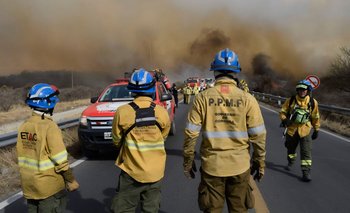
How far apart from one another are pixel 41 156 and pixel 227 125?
5.47ft

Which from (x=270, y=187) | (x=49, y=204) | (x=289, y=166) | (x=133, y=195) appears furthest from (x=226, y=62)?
(x=289, y=166)

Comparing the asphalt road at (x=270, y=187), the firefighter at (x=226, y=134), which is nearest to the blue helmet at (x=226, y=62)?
the firefighter at (x=226, y=134)

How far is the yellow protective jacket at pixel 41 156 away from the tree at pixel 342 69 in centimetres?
2486

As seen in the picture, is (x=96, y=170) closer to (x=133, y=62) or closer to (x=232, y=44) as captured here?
(x=232, y=44)

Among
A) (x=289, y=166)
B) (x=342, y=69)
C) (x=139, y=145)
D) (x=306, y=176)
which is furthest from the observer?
(x=342, y=69)

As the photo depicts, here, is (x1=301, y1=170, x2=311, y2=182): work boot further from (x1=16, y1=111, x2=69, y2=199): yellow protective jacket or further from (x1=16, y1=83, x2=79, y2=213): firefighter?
(x1=16, y1=111, x2=69, y2=199): yellow protective jacket

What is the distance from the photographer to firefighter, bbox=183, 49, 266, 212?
3.43 meters

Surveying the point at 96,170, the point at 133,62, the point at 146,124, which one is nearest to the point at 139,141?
the point at 146,124

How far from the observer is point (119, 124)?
3562mm

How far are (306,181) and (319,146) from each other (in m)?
4.00

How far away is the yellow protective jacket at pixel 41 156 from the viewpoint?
10.9ft

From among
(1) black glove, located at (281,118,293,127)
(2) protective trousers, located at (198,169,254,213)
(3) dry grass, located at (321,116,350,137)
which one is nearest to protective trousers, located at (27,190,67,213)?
(2) protective trousers, located at (198,169,254,213)

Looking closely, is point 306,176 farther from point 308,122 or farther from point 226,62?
point 226,62

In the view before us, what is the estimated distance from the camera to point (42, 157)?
11.0 feet
